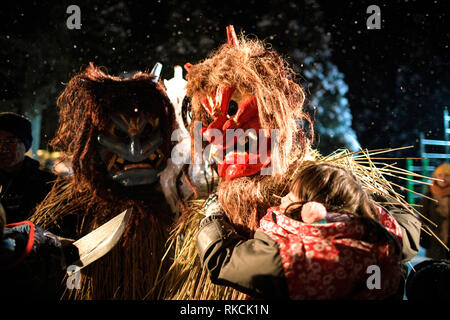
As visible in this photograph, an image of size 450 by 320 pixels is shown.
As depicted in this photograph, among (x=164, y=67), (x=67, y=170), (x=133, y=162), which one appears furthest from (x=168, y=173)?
(x=164, y=67)

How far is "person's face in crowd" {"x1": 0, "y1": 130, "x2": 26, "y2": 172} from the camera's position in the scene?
1308mm

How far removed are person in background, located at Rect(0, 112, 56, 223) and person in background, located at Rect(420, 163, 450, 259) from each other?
2.54 m

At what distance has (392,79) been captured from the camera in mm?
1651

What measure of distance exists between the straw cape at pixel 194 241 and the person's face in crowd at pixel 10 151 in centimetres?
85

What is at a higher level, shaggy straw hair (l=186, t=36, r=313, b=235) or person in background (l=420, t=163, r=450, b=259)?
shaggy straw hair (l=186, t=36, r=313, b=235)

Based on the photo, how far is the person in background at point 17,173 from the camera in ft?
4.31

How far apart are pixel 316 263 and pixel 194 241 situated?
0.59m

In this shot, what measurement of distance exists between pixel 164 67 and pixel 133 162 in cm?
64

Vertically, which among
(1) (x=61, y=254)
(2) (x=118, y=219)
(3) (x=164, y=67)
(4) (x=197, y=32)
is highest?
(4) (x=197, y=32)

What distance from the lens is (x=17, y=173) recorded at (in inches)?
53.7

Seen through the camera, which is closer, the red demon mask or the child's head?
the child's head

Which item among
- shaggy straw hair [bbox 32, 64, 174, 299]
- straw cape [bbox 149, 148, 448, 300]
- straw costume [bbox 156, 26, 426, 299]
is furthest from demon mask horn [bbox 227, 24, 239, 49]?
straw cape [bbox 149, 148, 448, 300]

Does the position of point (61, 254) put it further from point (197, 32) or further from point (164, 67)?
point (197, 32)

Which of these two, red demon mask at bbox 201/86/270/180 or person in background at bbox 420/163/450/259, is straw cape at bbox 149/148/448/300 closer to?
red demon mask at bbox 201/86/270/180
